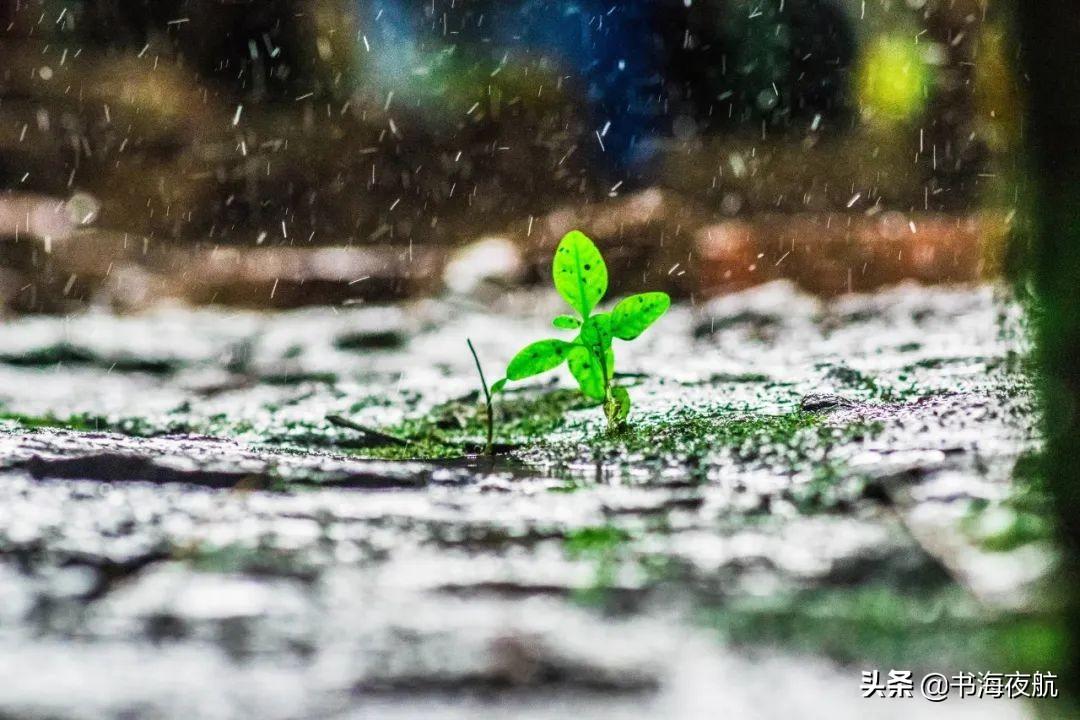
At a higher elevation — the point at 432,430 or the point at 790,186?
the point at 790,186

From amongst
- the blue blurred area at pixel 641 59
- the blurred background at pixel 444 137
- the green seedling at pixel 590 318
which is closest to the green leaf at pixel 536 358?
the green seedling at pixel 590 318

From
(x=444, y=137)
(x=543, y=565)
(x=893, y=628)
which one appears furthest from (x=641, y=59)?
(x=893, y=628)

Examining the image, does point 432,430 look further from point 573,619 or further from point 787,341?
point 787,341

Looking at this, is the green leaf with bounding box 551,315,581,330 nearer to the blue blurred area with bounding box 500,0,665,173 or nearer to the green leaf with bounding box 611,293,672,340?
the green leaf with bounding box 611,293,672,340

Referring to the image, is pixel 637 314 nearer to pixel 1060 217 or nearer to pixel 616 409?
pixel 616 409

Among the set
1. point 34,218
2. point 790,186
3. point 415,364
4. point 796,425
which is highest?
point 790,186

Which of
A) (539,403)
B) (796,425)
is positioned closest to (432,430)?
(539,403)
